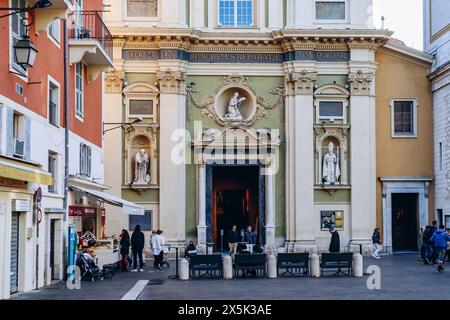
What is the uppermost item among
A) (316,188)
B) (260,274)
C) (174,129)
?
(174,129)

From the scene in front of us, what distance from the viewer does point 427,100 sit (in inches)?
1549

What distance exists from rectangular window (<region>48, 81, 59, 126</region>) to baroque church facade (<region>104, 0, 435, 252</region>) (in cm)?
1350

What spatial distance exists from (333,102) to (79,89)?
14.9m

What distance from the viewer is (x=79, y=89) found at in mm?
27531

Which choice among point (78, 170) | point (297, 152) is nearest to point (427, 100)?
point (297, 152)

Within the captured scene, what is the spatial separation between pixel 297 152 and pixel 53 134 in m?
16.7

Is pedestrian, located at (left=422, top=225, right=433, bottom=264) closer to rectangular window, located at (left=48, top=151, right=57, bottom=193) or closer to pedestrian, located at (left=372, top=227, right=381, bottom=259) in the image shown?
pedestrian, located at (left=372, top=227, right=381, bottom=259)

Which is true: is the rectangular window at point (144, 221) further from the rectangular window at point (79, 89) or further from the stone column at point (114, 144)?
the rectangular window at point (79, 89)

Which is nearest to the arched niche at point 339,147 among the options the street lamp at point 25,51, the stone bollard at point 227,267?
the stone bollard at point 227,267

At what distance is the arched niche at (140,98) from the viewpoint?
125 feet

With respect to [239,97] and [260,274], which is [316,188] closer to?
[239,97]

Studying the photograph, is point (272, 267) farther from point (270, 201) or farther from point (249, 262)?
point (270, 201)

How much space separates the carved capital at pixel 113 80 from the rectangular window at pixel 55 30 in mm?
13062

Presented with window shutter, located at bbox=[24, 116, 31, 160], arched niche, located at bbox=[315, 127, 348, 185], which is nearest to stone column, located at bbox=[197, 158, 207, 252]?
arched niche, located at bbox=[315, 127, 348, 185]
